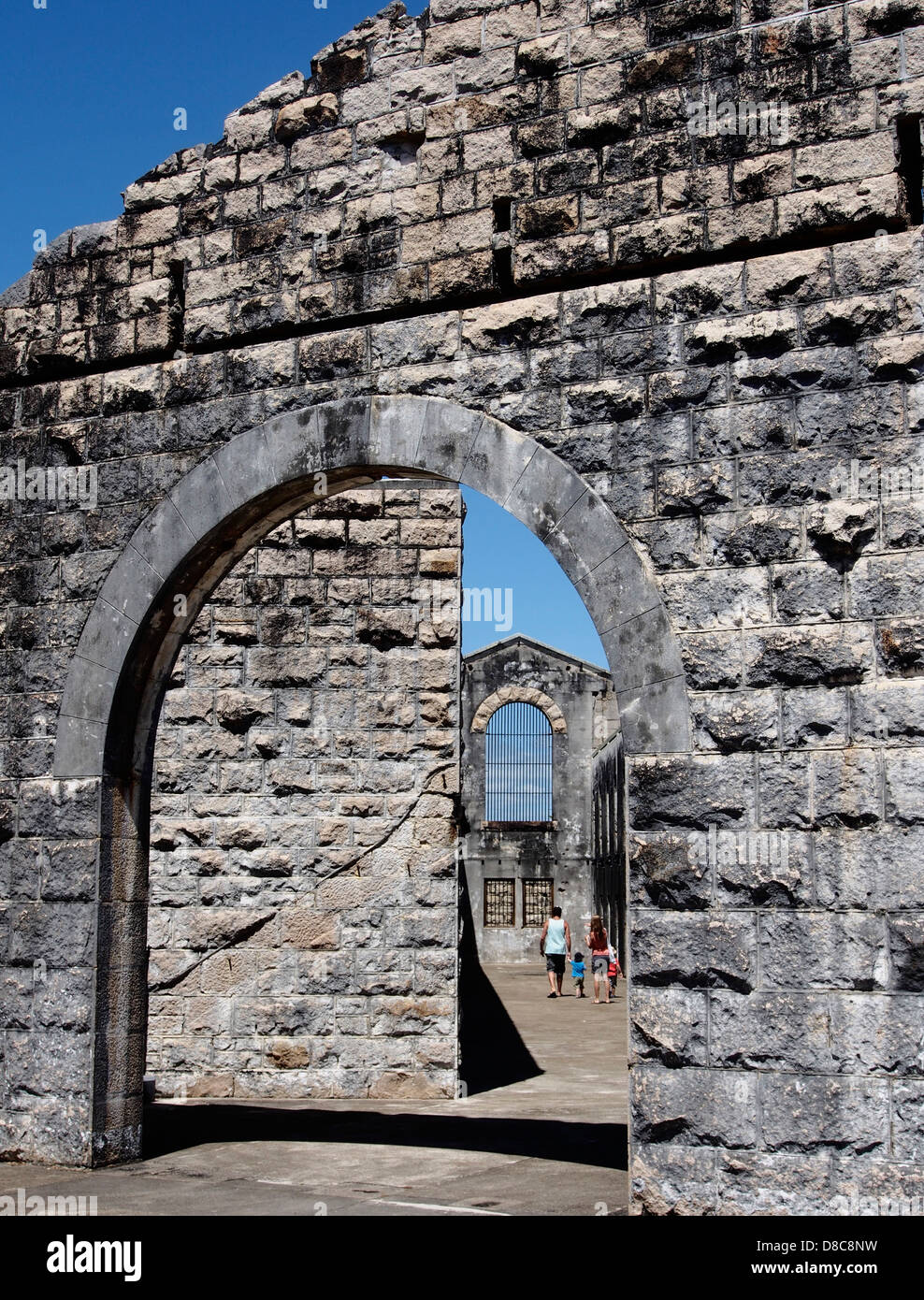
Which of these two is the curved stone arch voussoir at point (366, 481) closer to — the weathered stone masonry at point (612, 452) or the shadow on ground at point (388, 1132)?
the weathered stone masonry at point (612, 452)

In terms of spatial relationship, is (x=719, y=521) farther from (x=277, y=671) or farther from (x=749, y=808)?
(x=277, y=671)

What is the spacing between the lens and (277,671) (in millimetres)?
8750

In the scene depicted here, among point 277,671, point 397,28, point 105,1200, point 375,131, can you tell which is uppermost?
point 397,28

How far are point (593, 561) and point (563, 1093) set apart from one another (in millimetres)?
Answer: 4654

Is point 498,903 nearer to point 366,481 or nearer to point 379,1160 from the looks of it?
point 379,1160

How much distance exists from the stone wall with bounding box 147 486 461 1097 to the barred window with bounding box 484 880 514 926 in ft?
60.8

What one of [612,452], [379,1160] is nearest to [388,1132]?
[379,1160]

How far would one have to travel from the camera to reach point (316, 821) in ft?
28.2

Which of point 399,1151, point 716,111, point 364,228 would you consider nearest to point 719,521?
point 716,111

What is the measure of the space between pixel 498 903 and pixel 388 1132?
20.1 meters

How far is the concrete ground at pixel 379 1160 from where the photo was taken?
208 inches

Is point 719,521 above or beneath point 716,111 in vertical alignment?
beneath

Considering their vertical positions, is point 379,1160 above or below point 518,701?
below

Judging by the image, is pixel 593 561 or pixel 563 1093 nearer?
pixel 593 561
